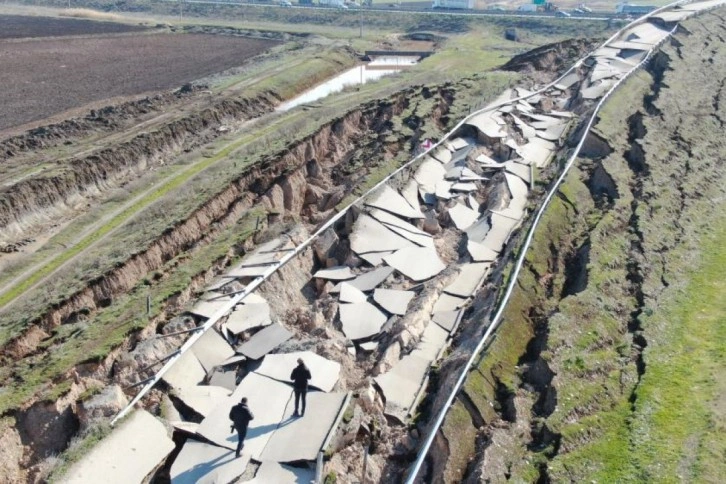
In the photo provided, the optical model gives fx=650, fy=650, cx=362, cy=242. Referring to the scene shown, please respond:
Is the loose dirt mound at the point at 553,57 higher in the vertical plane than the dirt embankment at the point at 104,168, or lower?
higher

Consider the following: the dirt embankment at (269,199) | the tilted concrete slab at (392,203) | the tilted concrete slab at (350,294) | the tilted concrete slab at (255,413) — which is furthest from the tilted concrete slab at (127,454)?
the tilted concrete slab at (392,203)

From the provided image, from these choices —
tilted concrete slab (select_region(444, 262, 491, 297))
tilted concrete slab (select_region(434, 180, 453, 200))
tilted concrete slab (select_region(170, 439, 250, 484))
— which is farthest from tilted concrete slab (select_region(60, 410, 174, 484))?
tilted concrete slab (select_region(434, 180, 453, 200))

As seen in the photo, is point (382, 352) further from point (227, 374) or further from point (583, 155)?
point (583, 155)

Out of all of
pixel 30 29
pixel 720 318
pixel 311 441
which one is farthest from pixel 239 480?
pixel 30 29

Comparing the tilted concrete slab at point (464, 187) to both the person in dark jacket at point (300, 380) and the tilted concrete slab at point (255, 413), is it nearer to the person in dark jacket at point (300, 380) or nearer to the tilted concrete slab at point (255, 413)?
the tilted concrete slab at point (255, 413)

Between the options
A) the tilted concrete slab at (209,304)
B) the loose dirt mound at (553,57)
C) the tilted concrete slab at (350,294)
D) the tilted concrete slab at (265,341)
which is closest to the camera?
the tilted concrete slab at (265,341)
